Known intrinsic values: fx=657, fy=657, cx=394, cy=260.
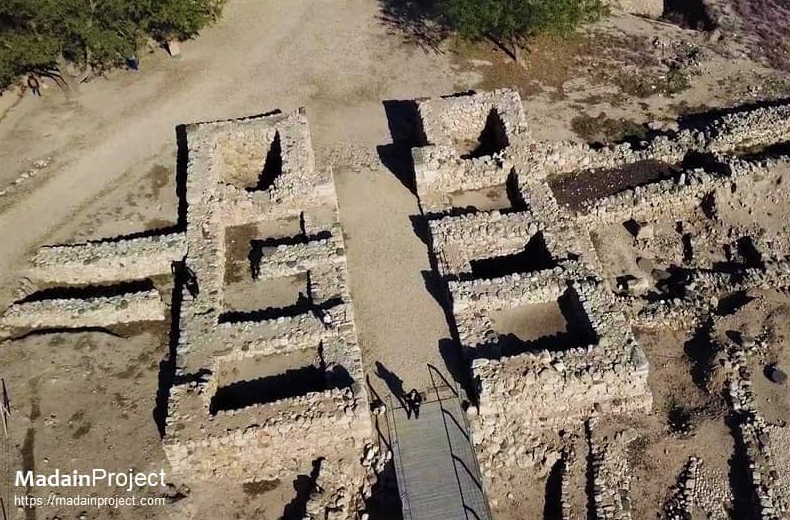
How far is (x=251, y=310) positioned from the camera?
2158 cm

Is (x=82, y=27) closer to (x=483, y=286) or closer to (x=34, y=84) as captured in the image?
(x=34, y=84)

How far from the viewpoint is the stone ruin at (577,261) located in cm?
1869

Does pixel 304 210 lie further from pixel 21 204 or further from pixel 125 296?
pixel 21 204

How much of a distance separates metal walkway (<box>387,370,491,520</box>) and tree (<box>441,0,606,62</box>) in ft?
59.9

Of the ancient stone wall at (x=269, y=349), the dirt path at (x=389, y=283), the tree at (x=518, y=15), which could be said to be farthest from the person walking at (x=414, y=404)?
the tree at (x=518, y=15)

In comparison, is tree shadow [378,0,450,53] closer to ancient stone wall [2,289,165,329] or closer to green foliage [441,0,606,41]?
green foliage [441,0,606,41]

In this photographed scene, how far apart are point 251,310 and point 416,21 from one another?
2028 cm

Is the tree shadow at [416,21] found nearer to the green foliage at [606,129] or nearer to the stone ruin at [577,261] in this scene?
the stone ruin at [577,261]

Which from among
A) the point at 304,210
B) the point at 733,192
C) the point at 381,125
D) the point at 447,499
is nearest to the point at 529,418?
the point at 447,499

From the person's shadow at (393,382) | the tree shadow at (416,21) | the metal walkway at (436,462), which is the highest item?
the tree shadow at (416,21)

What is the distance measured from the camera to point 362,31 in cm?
3422

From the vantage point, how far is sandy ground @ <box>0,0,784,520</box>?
18.7 meters

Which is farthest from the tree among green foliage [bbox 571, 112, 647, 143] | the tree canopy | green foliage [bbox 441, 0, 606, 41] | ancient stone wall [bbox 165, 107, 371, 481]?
the tree canopy

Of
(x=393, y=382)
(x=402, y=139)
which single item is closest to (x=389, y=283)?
(x=393, y=382)
